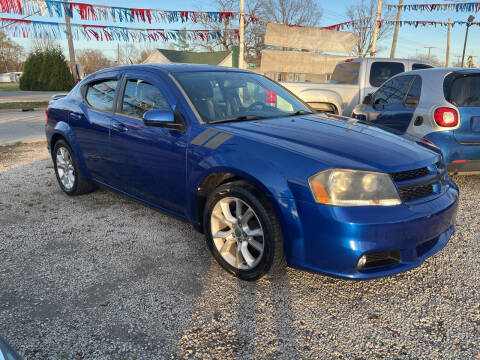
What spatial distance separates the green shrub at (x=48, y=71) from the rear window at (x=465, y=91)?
104ft

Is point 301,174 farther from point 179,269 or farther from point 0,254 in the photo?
point 0,254

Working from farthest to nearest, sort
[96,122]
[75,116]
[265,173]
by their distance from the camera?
[75,116] → [96,122] → [265,173]

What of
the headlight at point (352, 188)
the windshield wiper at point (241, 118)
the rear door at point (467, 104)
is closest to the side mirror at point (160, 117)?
the windshield wiper at point (241, 118)

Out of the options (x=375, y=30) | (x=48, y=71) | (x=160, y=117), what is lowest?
(x=160, y=117)

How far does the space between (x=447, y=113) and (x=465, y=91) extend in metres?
0.40

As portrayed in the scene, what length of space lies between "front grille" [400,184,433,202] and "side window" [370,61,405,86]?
20.4 feet

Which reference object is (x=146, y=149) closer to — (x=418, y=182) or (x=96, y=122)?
(x=96, y=122)

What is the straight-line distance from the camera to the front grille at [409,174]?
2.43 metres

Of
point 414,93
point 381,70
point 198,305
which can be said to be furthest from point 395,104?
point 198,305

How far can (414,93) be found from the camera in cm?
503

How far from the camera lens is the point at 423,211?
7.90ft

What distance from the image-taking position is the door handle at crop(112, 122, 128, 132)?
357 cm

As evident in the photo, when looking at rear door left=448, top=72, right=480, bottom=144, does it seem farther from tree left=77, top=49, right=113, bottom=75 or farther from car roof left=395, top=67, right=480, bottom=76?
tree left=77, top=49, right=113, bottom=75

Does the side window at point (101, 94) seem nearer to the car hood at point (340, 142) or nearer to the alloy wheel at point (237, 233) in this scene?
the car hood at point (340, 142)
